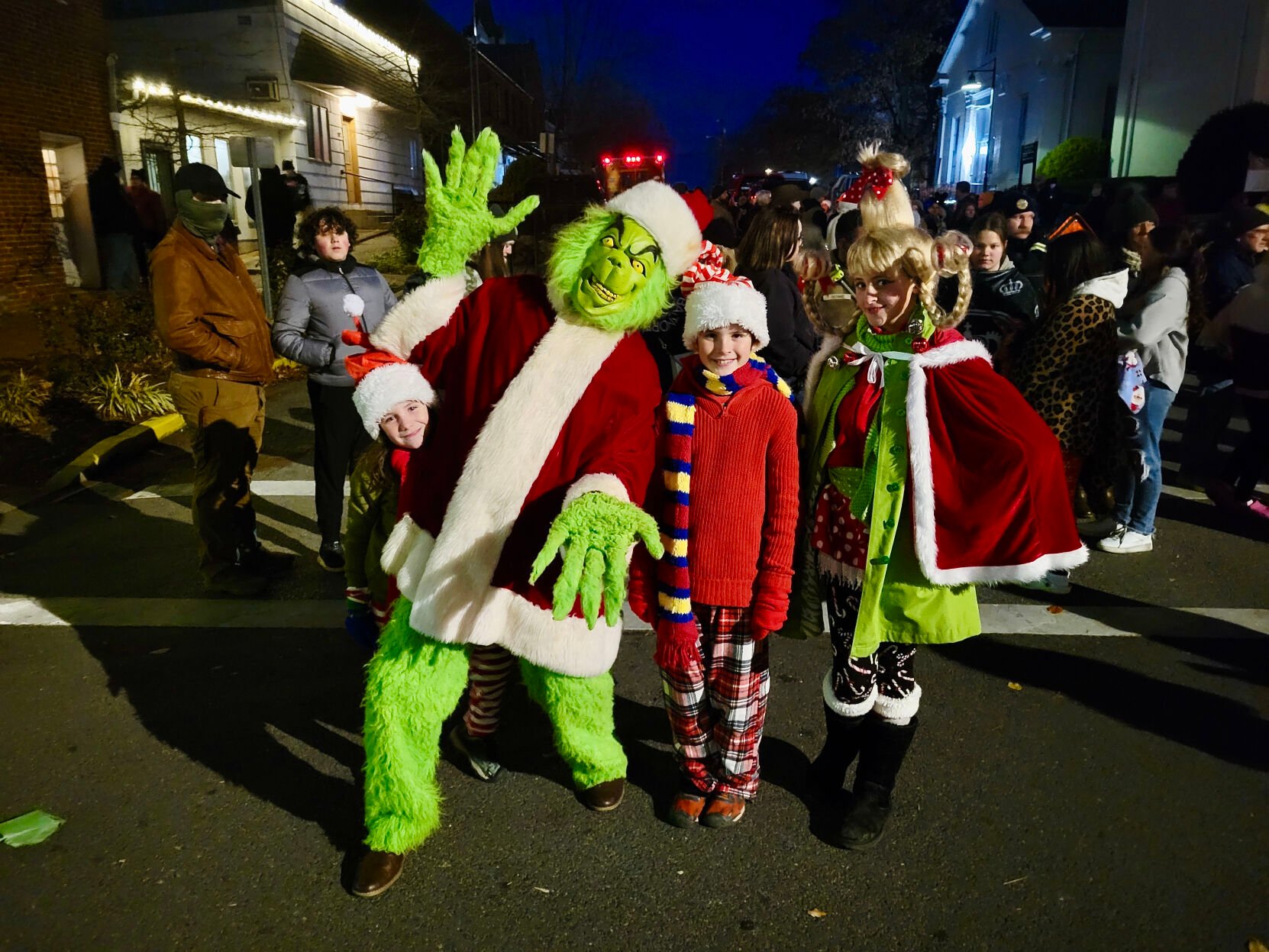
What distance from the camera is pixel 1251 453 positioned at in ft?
19.3

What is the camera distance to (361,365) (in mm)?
2656

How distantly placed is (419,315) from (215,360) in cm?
229

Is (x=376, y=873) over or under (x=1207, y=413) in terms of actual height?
under

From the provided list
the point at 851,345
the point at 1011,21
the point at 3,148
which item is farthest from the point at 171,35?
the point at 1011,21

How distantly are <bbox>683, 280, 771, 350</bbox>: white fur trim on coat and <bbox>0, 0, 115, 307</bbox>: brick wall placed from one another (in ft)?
45.8

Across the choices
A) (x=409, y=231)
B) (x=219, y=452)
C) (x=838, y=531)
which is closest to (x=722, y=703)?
(x=838, y=531)

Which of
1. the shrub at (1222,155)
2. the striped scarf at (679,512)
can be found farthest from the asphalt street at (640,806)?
the shrub at (1222,155)

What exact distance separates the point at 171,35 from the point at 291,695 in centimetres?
2062

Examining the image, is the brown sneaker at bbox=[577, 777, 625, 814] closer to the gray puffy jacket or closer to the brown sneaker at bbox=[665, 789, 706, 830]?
the brown sneaker at bbox=[665, 789, 706, 830]

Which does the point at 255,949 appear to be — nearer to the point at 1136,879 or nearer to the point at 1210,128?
the point at 1136,879

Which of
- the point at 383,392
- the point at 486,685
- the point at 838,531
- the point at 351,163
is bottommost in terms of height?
the point at 486,685

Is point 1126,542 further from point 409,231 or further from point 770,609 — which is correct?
point 409,231

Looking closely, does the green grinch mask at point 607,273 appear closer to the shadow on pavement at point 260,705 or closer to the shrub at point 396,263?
the shadow on pavement at point 260,705

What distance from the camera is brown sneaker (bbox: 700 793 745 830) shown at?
297 cm
